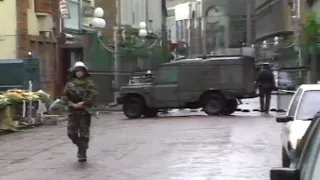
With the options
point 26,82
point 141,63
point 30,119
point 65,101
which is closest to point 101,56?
point 141,63

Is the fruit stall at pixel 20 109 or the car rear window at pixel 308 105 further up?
the car rear window at pixel 308 105

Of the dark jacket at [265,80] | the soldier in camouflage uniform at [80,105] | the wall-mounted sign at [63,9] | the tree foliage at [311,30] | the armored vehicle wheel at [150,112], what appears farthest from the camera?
the wall-mounted sign at [63,9]

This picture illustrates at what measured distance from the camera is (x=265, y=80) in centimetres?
2811

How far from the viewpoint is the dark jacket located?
27.9 meters

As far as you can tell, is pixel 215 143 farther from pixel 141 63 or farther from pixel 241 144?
pixel 141 63

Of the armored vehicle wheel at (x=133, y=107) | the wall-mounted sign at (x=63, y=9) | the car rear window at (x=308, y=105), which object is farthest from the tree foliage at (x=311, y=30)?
the wall-mounted sign at (x=63, y=9)

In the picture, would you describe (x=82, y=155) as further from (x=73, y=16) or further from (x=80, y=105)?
(x=73, y=16)

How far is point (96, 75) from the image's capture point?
33781 mm

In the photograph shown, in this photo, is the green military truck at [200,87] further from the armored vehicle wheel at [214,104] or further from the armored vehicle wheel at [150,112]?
the armored vehicle wheel at [150,112]

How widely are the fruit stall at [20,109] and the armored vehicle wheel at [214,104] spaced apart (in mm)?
5831

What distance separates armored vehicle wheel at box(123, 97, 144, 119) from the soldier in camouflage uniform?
527 inches

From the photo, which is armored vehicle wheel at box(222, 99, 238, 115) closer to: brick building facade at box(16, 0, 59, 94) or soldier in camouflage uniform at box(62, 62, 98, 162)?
brick building facade at box(16, 0, 59, 94)

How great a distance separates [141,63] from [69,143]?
2397 cm

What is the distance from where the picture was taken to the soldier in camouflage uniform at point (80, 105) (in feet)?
45.1
